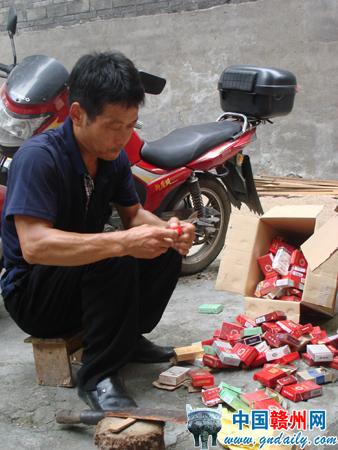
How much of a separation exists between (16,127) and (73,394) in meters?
1.63

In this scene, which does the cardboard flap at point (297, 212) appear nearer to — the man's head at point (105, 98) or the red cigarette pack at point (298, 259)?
the red cigarette pack at point (298, 259)

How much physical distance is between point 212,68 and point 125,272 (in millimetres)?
5129

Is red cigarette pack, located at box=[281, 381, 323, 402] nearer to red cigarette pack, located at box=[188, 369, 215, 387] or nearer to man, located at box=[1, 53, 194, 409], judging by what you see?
red cigarette pack, located at box=[188, 369, 215, 387]

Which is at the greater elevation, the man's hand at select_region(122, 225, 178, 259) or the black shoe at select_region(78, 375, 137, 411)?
the man's hand at select_region(122, 225, 178, 259)

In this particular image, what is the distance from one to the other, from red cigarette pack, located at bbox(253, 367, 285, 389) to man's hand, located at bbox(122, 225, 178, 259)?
764 millimetres

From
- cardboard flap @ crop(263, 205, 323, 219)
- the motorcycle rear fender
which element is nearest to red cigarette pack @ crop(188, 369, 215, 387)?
cardboard flap @ crop(263, 205, 323, 219)

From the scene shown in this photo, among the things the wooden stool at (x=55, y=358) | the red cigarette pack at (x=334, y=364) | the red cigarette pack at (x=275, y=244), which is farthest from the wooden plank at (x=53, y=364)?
the red cigarette pack at (x=275, y=244)

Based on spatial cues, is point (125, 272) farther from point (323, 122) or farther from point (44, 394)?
point (323, 122)

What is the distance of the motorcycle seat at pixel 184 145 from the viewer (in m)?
3.88

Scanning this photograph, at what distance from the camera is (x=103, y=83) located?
2.07 meters

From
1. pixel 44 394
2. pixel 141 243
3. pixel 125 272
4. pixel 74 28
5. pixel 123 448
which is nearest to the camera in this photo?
pixel 123 448

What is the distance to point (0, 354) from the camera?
297cm

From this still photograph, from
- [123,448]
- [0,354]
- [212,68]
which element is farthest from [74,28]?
[123,448]

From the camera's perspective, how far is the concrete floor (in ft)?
7.06
